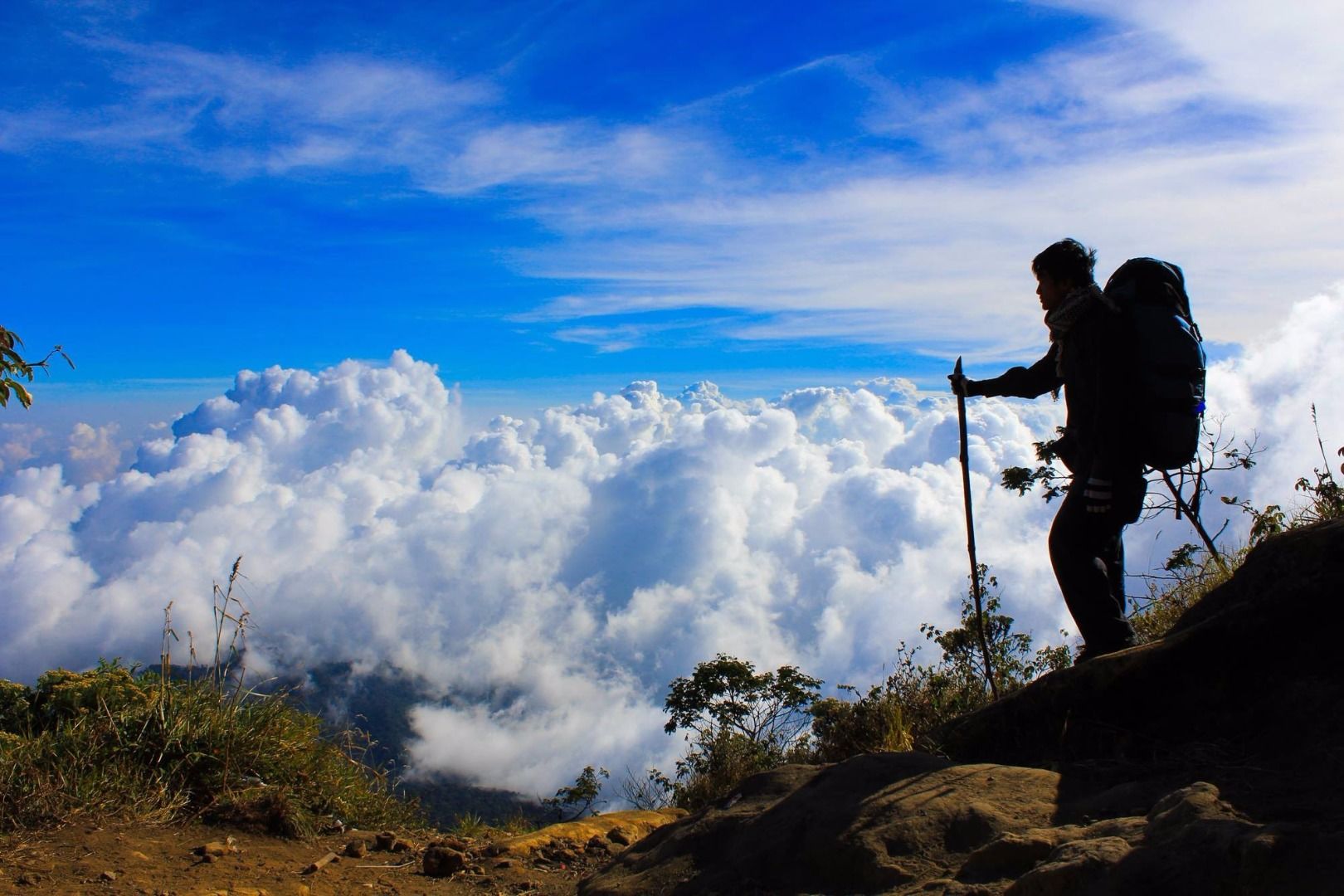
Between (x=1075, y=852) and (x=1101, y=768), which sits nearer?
(x=1075, y=852)

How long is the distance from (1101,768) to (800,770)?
1.30 m

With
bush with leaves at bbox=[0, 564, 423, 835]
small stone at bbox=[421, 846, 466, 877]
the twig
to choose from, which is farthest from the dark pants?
bush with leaves at bbox=[0, 564, 423, 835]

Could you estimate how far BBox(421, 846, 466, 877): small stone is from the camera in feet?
15.6

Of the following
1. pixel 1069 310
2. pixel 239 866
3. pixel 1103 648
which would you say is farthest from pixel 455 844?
pixel 1069 310

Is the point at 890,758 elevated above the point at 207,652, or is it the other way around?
the point at 207,652

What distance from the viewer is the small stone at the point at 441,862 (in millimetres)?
4758

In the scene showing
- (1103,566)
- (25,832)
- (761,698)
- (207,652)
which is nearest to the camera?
(25,832)

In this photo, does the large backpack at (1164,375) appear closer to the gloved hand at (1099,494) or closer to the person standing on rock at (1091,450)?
the person standing on rock at (1091,450)

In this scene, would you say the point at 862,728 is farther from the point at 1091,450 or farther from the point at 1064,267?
the point at 1064,267

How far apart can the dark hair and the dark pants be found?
971mm

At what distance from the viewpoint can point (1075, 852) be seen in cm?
263

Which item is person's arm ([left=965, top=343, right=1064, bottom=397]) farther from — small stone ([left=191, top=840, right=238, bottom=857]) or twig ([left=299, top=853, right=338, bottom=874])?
small stone ([left=191, top=840, right=238, bottom=857])

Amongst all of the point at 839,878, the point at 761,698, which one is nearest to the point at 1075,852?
the point at 839,878

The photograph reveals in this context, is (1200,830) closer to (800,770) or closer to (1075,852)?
(1075,852)
